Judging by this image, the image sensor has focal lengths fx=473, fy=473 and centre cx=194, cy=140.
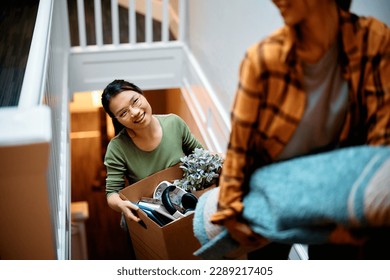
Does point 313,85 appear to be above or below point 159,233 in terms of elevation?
above

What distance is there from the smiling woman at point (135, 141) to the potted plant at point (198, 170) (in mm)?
36

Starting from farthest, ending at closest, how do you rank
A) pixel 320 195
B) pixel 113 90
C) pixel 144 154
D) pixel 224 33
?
pixel 224 33, pixel 144 154, pixel 113 90, pixel 320 195

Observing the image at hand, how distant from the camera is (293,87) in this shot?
26.5 inches

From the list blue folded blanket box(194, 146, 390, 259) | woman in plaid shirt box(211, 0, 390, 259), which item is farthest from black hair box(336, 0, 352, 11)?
blue folded blanket box(194, 146, 390, 259)

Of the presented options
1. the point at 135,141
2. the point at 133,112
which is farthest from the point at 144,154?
the point at 133,112

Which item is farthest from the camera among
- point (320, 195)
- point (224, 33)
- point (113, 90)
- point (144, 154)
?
point (224, 33)

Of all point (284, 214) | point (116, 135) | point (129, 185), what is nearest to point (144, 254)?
point (129, 185)

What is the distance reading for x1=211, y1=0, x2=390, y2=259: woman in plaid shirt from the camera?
0.66 meters

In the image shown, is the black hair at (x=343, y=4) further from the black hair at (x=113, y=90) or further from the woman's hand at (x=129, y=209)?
the woman's hand at (x=129, y=209)

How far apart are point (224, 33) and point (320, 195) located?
112cm

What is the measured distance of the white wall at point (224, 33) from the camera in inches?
54.7

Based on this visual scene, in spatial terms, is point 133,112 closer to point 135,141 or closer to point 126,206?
point 135,141

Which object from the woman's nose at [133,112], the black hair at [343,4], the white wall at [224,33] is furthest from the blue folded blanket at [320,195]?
the white wall at [224,33]
